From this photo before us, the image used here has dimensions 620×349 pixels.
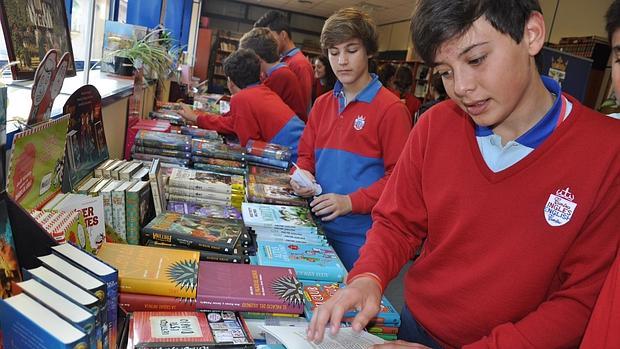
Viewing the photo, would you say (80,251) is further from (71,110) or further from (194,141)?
(194,141)

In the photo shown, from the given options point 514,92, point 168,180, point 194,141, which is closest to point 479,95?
point 514,92

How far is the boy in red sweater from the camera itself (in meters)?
0.96

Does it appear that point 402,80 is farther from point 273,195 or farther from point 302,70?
point 273,195

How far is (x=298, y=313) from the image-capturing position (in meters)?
1.16

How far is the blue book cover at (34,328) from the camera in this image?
653mm

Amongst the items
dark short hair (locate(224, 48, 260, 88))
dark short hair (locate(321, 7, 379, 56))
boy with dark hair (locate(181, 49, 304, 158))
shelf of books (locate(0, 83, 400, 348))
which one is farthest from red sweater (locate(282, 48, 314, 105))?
shelf of books (locate(0, 83, 400, 348))

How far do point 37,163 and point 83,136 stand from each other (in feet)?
1.48

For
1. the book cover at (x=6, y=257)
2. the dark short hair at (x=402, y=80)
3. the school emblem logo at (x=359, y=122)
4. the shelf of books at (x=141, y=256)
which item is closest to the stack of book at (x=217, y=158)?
the shelf of books at (x=141, y=256)

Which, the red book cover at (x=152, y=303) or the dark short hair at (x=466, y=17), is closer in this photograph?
the dark short hair at (x=466, y=17)

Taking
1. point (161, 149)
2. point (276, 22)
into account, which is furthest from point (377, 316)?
point (276, 22)

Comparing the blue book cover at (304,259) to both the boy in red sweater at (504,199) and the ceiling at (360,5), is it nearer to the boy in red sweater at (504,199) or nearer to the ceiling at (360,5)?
the boy in red sweater at (504,199)

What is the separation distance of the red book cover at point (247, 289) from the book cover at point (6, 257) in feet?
1.28

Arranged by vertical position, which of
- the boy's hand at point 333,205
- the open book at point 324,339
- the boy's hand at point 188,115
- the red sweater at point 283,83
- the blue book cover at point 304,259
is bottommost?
the open book at point 324,339

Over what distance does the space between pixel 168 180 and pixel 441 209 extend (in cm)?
128
